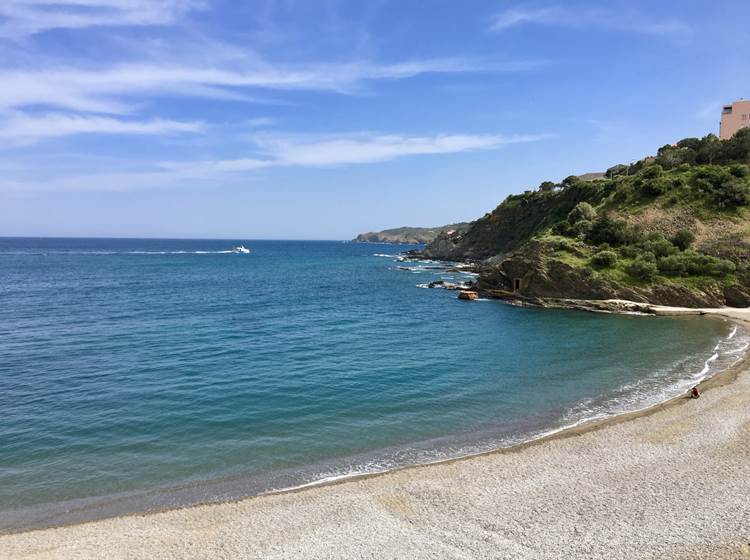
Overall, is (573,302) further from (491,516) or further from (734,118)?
(734,118)

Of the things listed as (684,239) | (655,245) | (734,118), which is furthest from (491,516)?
(734,118)

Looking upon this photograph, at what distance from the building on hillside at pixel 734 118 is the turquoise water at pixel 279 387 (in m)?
85.3

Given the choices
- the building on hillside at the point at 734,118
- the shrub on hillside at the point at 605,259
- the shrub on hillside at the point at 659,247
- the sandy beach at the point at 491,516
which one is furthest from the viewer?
the building on hillside at the point at 734,118

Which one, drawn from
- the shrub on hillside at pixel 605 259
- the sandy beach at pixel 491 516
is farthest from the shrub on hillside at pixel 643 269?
the sandy beach at pixel 491 516

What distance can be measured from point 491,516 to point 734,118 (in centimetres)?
12948

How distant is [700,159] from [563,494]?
94.5 m

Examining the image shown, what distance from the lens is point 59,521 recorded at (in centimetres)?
1478

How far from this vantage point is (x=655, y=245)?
6147 cm

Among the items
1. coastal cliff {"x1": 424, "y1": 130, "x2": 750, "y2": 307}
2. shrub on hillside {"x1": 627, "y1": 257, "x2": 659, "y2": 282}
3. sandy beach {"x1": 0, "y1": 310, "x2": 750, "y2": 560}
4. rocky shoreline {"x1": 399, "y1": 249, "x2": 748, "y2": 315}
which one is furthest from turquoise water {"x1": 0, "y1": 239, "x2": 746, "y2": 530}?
shrub on hillside {"x1": 627, "y1": 257, "x2": 659, "y2": 282}

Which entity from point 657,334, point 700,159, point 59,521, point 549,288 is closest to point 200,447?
point 59,521

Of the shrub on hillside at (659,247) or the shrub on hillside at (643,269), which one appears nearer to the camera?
the shrub on hillside at (643,269)

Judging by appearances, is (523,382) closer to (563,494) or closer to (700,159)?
(563,494)

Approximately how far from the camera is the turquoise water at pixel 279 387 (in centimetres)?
1788

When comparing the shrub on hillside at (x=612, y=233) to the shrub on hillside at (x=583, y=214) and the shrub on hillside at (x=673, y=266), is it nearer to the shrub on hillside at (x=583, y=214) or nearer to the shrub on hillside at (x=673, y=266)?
the shrub on hillside at (x=583, y=214)
